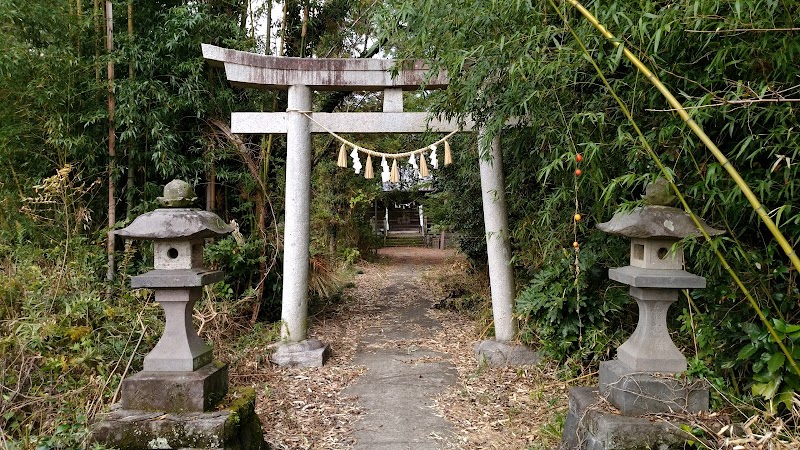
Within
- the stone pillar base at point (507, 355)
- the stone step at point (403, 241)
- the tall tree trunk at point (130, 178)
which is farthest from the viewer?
the stone step at point (403, 241)

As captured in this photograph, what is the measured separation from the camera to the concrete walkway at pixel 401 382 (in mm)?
3455

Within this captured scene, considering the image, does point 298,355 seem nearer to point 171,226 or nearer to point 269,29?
point 171,226

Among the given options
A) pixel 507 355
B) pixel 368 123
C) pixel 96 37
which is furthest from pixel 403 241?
pixel 96 37

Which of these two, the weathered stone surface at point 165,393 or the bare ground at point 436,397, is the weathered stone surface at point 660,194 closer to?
the bare ground at point 436,397

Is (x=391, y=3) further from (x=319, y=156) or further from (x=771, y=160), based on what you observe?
(x=319, y=156)

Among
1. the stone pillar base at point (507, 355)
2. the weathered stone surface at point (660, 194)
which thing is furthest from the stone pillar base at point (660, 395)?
the stone pillar base at point (507, 355)

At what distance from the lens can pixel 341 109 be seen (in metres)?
8.22

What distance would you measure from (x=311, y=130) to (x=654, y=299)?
12.0 ft

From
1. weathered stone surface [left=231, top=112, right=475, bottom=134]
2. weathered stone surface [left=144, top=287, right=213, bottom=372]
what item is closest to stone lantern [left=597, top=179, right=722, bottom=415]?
weathered stone surface [left=144, top=287, right=213, bottom=372]

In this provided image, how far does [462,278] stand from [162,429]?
6359mm

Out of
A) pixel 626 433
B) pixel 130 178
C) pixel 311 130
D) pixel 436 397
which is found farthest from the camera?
pixel 130 178

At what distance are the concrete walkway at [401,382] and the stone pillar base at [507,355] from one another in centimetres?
40

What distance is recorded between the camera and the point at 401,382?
4.55 meters

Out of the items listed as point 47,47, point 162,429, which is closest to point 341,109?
point 47,47
